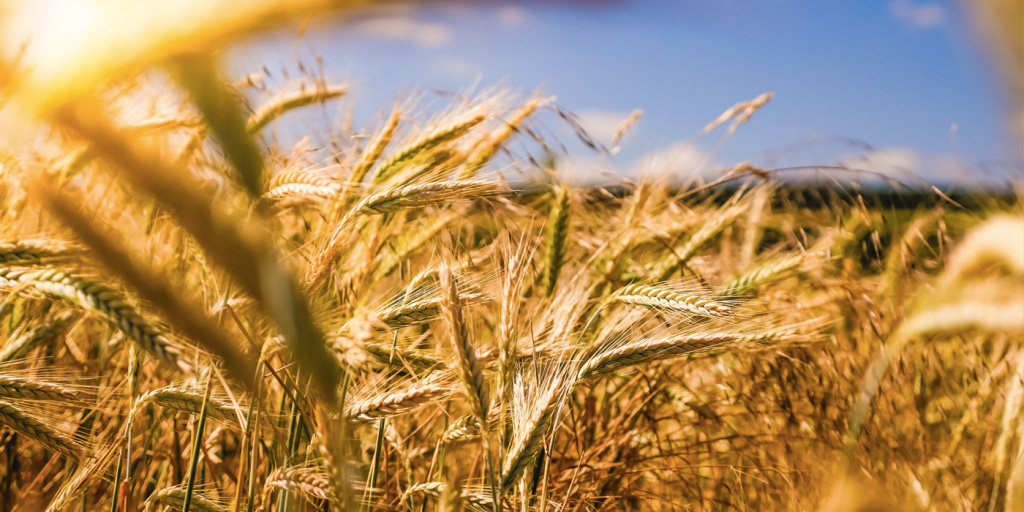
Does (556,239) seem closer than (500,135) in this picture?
Yes

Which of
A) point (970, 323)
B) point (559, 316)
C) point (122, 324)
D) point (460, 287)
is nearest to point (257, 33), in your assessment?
point (122, 324)

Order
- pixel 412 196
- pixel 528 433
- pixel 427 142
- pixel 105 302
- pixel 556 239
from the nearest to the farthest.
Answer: pixel 105 302 < pixel 528 433 < pixel 412 196 < pixel 427 142 < pixel 556 239

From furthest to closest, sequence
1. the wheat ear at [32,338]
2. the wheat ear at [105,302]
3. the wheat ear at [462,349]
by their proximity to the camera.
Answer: the wheat ear at [32,338] < the wheat ear at [462,349] < the wheat ear at [105,302]

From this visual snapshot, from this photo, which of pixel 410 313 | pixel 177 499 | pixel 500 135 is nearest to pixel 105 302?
pixel 410 313

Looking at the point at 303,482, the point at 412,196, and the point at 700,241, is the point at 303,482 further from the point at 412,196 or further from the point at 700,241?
the point at 700,241

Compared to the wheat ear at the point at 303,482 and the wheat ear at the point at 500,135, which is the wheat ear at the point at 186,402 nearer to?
the wheat ear at the point at 303,482

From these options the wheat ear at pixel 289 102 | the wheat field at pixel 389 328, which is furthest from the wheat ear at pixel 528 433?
the wheat ear at pixel 289 102

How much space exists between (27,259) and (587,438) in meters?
1.38

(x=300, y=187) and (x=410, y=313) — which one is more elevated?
(x=300, y=187)

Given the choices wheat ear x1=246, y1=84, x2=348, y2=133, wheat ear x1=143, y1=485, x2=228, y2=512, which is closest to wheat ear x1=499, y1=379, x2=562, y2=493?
wheat ear x1=143, y1=485, x2=228, y2=512

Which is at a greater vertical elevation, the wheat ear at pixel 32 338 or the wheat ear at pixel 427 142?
the wheat ear at pixel 427 142

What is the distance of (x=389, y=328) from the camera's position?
30.8 inches

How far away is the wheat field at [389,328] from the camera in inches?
20.3

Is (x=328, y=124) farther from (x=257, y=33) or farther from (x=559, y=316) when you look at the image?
(x=257, y=33)
